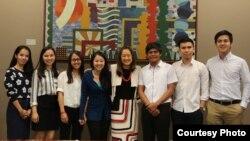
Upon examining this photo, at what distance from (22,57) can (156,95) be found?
1.44 metres

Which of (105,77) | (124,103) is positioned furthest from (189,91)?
(105,77)

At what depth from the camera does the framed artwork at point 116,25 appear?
12.3 ft

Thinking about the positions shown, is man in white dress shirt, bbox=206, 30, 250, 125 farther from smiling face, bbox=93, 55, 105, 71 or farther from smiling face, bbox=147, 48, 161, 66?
smiling face, bbox=93, 55, 105, 71

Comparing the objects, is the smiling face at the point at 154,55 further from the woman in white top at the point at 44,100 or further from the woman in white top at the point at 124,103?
the woman in white top at the point at 44,100

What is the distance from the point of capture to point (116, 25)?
3775 millimetres

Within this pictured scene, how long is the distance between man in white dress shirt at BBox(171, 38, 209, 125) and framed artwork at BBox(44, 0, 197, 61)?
0.56 m

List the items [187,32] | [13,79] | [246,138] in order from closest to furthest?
[246,138]
[13,79]
[187,32]

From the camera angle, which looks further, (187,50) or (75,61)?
(75,61)

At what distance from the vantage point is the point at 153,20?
3771 mm

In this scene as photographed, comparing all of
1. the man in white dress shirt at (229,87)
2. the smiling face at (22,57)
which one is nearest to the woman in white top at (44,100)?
the smiling face at (22,57)

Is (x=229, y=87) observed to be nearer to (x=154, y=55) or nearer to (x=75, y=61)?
(x=154, y=55)

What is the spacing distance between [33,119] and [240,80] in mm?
2154

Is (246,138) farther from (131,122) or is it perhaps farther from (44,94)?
(44,94)

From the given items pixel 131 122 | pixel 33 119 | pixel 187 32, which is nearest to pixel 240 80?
pixel 187 32
